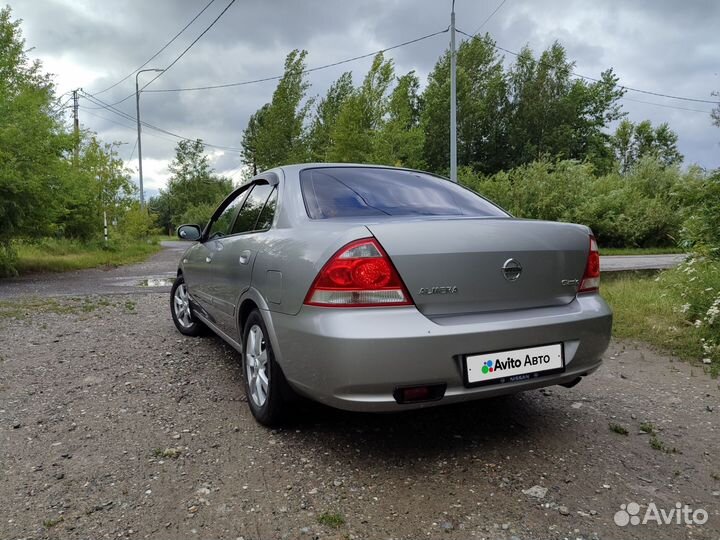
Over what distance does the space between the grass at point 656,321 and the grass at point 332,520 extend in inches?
143

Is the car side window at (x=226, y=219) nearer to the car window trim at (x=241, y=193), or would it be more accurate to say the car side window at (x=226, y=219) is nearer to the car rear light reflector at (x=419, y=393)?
the car window trim at (x=241, y=193)

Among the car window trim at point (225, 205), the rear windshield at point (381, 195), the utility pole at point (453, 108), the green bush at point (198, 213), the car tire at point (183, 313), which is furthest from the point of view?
the green bush at point (198, 213)

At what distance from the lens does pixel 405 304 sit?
2.15m

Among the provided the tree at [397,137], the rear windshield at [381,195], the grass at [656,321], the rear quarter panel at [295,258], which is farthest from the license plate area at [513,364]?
the tree at [397,137]

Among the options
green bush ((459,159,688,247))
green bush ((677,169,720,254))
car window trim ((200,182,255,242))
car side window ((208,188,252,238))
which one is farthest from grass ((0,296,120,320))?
green bush ((459,159,688,247))

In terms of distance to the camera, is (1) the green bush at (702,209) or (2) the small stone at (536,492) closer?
(2) the small stone at (536,492)

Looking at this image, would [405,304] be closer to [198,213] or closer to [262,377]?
[262,377]

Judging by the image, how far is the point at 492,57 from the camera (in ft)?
143

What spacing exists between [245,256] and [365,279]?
3.87ft

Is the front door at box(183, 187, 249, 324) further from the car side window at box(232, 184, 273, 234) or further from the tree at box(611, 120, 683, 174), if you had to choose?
the tree at box(611, 120, 683, 174)

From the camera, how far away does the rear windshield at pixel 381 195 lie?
2.74 metres

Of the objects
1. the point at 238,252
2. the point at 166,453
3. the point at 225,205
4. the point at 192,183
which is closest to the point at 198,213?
the point at 192,183

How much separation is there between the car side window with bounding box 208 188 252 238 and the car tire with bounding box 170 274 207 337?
2.97 feet

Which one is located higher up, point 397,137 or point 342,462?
point 397,137
